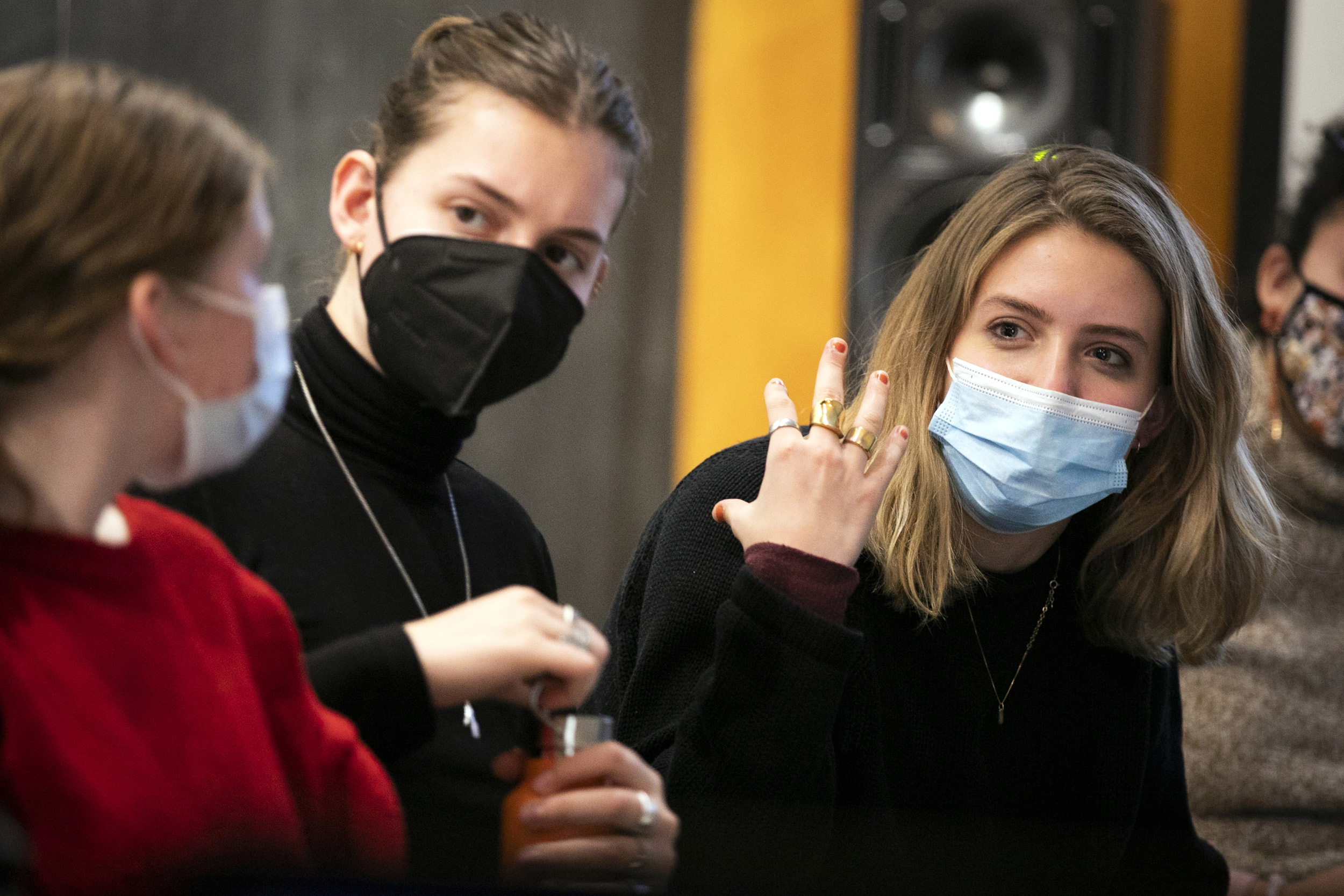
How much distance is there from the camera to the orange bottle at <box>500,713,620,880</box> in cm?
64

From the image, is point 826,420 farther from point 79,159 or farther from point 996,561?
point 79,159

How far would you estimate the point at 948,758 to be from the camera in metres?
0.97

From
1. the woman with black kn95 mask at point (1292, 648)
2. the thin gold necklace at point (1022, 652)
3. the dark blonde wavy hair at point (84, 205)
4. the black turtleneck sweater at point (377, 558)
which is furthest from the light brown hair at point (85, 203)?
the woman with black kn95 mask at point (1292, 648)

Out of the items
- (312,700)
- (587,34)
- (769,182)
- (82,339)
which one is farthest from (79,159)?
(769,182)

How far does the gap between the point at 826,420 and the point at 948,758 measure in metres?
0.32

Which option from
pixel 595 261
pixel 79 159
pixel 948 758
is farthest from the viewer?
pixel 948 758

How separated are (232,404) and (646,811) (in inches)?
12.4

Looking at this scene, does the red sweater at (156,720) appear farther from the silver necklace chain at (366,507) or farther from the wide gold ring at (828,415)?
the wide gold ring at (828,415)

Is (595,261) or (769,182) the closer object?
(595,261)

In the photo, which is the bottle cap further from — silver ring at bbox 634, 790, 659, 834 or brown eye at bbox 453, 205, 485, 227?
brown eye at bbox 453, 205, 485, 227

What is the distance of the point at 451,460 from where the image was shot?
708 millimetres

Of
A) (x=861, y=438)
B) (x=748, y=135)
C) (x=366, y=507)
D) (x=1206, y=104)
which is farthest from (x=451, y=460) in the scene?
(x=1206, y=104)

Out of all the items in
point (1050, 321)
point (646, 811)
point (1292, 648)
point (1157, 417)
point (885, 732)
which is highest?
point (1050, 321)

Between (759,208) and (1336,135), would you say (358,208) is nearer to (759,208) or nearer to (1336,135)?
(759,208)
